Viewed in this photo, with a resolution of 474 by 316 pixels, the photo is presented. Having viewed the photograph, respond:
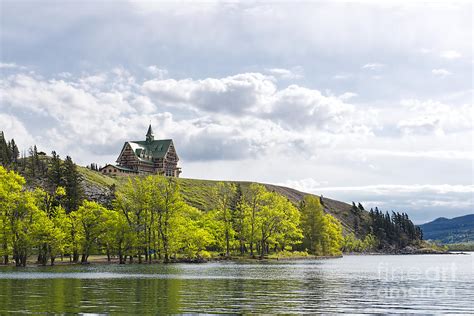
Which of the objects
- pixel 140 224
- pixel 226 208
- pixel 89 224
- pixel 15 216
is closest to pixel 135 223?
pixel 140 224

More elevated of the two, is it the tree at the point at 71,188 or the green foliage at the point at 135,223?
the tree at the point at 71,188

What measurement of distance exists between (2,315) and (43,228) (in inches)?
2976

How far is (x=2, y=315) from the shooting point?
2920 centimetres

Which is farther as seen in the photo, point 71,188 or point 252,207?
point 71,188

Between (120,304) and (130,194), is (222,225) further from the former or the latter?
(120,304)

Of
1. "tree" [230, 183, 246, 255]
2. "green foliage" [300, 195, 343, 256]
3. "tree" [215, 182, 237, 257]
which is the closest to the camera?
"tree" [215, 182, 237, 257]

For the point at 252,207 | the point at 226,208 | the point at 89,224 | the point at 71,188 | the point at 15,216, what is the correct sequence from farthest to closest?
the point at 71,188
the point at 226,208
the point at 252,207
the point at 89,224
the point at 15,216

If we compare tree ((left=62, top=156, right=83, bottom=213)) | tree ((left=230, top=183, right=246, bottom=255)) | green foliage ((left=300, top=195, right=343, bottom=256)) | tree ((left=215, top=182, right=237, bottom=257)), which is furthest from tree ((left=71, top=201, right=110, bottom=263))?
green foliage ((left=300, top=195, right=343, bottom=256))

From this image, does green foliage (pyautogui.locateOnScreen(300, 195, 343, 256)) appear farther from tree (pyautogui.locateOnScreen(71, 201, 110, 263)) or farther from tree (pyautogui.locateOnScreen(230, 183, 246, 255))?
tree (pyautogui.locateOnScreen(71, 201, 110, 263))

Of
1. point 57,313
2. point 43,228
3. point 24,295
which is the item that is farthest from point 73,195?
point 57,313

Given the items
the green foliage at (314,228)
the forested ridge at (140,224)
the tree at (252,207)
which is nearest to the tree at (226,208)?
the forested ridge at (140,224)

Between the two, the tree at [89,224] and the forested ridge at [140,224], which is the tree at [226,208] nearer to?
the forested ridge at [140,224]

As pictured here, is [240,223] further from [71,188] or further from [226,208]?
[71,188]

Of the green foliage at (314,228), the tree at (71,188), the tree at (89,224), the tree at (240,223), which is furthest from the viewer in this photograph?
the green foliage at (314,228)
